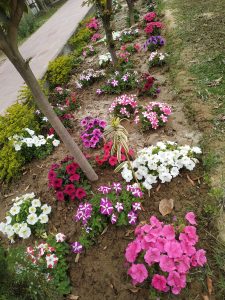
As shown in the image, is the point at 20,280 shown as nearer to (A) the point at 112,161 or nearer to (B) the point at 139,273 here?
(B) the point at 139,273

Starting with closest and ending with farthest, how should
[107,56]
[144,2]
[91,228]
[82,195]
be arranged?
[91,228] < [82,195] < [107,56] < [144,2]

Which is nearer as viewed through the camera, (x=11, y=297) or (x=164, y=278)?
(x=11, y=297)

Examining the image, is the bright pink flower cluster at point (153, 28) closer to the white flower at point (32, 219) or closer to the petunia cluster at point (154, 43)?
the petunia cluster at point (154, 43)

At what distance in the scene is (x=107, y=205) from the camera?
2.89 m

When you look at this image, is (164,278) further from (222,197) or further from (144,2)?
(144,2)

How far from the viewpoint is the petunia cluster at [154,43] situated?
20.6 feet

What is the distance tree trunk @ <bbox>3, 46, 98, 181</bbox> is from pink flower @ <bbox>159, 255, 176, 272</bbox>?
1.35 metres

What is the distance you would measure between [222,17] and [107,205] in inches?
236

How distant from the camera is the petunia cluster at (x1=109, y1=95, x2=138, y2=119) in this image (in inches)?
177

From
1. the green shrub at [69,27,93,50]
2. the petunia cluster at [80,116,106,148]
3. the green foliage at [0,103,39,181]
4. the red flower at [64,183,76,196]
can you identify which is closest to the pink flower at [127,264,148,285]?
the red flower at [64,183,76,196]

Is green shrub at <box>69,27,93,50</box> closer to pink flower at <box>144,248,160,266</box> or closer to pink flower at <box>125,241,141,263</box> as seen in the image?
pink flower at <box>125,241,141,263</box>

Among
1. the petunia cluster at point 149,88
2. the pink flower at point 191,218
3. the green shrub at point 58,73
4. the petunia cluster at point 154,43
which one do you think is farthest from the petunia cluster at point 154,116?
the green shrub at point 58,73

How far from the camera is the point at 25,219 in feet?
10.6

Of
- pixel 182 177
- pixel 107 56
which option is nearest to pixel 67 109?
pixel 107 56
